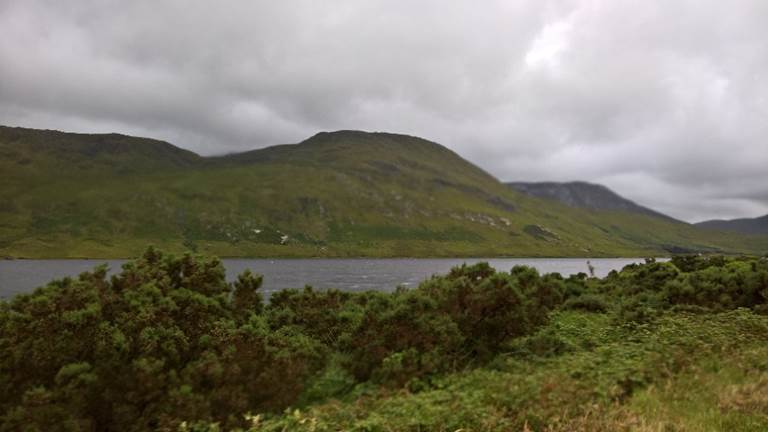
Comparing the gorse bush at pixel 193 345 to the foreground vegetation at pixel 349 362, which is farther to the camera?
the gorse bush at pixel 193 345

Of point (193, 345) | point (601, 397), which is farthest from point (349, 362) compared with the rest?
point (601, 397)

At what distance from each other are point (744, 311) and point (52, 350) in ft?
71.2

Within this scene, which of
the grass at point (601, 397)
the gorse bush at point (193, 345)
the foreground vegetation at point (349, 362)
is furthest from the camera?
the gorse bush at point (193, 345)

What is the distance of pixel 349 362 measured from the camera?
48.4 ft

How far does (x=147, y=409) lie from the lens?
11.0 meters

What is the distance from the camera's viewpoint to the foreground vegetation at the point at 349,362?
868 centimetres

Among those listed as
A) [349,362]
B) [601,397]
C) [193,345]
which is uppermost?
[601,397]

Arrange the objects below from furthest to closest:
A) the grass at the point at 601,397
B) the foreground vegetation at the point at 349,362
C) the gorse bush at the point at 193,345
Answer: the gorse bush at the point at 193,345
the foreground vegetation at the point at 349,362
the grass at the point at 601,397

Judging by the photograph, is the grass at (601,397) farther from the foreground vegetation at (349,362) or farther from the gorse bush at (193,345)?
the gorse bush at (193,345)

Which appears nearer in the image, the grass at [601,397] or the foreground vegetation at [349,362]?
the grass at [601,397]

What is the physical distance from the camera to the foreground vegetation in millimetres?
8680

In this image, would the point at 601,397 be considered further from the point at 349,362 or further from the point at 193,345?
the point at 193,345

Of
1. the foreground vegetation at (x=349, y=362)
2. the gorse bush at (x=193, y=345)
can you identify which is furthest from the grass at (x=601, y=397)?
the gorse bush at (x=193, y=345)

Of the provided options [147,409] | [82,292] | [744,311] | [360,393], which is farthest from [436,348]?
[744,311]
